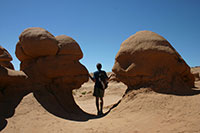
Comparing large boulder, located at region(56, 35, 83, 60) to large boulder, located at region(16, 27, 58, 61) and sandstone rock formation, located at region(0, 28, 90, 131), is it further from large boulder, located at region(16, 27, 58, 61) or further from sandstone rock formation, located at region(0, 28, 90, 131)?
large boulder, located at region(16, 27, 58, 61)

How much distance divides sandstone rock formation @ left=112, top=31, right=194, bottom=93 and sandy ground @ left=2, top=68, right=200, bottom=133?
1.31ft

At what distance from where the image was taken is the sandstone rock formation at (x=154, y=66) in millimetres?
5441

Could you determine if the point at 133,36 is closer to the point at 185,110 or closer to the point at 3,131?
the point at 185,110

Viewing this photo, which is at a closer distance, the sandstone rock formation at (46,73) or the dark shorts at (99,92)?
the sandstone rock formation at (46,73)

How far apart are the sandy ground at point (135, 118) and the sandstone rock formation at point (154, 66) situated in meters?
0.40

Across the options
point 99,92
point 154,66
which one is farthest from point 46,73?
point 154,66

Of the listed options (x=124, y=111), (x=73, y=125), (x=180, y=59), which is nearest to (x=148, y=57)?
(x=180, y=59)

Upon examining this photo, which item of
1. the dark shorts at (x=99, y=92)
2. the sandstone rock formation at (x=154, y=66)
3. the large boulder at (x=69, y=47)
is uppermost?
the large boulder at (x=69, y=47)

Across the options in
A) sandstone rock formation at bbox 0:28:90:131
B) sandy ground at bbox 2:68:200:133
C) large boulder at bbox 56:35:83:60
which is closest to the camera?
sandy ground at bbox 2:68:200:133

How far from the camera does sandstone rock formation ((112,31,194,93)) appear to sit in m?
5.44

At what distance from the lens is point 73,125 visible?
14.4 feet

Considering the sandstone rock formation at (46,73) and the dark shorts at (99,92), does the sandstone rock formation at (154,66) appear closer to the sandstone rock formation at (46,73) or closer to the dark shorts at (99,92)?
the dark shorts at (99,92)

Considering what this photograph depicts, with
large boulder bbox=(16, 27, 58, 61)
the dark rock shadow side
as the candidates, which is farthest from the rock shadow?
large boulder bbox=(16, 27, 58, 61)

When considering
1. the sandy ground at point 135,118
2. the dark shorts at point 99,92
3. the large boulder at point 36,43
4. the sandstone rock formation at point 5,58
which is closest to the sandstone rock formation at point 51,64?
the large boulder at point 36,43
